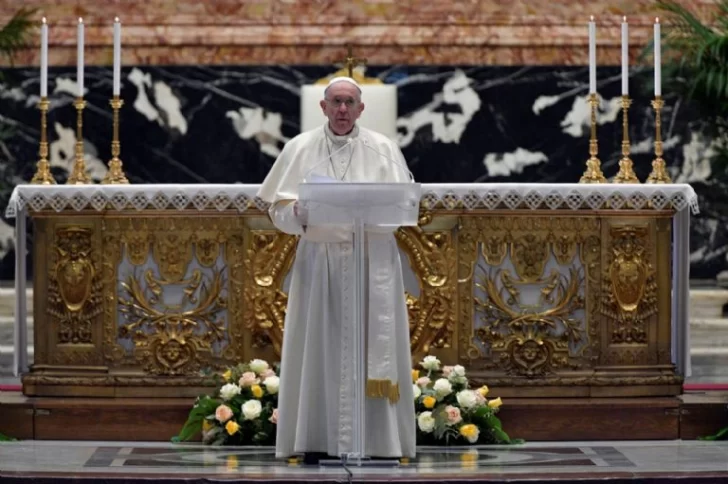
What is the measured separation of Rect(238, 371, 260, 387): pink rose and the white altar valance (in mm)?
965

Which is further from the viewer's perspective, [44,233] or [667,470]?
[44,233]

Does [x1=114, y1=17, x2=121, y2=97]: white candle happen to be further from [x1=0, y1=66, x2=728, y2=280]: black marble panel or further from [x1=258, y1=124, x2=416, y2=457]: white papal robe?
[x1=0, y1=66, x2=728, y2=280]: black marble panel

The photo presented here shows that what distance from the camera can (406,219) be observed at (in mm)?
8617

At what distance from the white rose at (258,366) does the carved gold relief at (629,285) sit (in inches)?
74.4

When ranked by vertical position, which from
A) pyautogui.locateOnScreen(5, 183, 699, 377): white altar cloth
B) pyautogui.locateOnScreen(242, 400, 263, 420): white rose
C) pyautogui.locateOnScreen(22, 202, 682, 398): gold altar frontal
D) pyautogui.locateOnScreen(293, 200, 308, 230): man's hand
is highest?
pyautogui.locateOnScreen(5, 183, 699, 377): white altar cloth

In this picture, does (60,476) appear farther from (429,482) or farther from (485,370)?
(485,370)

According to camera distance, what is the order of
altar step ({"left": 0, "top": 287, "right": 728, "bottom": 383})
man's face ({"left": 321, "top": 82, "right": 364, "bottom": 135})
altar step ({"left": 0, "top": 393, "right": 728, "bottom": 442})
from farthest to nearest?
altar step ({"left": 0, "top": 287, "right": 728, "bottom": 383}) < altar step ({"left": 0, "top": 393, "right": 728, "bottom": 442}) < man's face ({"left": 321, "top": 82, "right": 364, "bottom": 135})

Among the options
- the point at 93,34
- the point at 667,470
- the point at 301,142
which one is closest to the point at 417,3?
the point at 93,34

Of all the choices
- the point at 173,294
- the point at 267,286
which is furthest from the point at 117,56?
the point at 267,286

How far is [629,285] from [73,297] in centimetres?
305

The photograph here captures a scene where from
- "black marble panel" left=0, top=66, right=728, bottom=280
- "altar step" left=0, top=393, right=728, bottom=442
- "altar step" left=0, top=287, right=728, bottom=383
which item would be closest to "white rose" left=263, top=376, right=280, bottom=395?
"altar step" left=0, top=393, right=728, bottom=442

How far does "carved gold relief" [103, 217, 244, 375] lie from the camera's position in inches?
411

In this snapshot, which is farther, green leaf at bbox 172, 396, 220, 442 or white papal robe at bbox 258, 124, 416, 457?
green leaf at bbox 172, 396, 220, 442

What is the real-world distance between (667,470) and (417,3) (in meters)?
6.11
